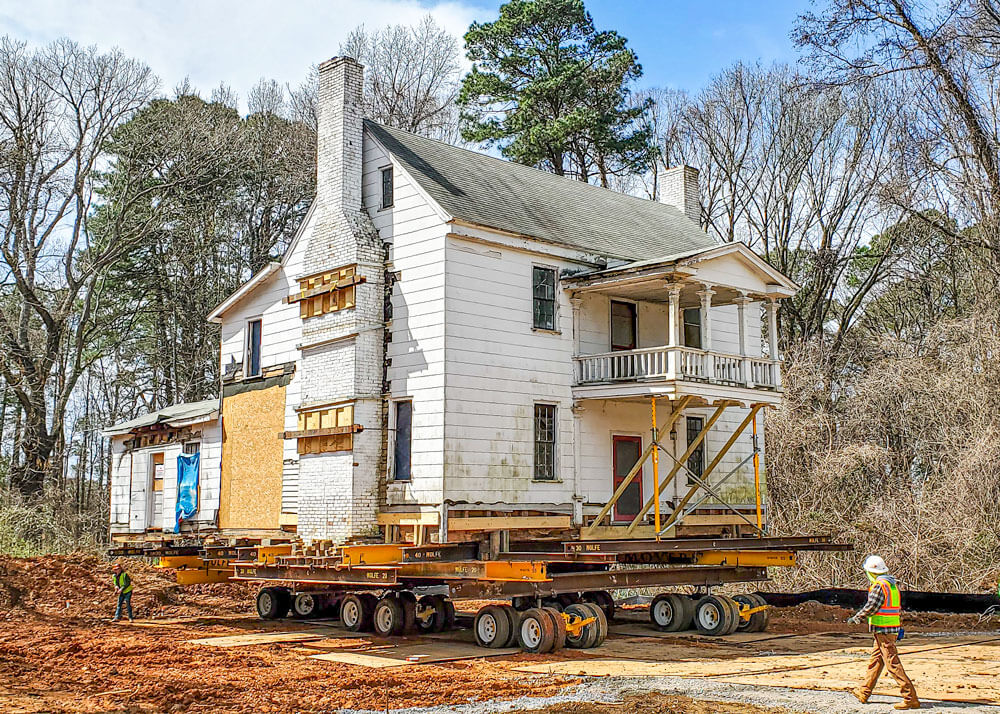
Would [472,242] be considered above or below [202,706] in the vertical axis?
above

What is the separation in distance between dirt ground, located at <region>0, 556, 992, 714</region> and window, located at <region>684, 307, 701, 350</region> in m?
6.53

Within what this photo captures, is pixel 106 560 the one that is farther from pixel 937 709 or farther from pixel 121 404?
pixel 937 709

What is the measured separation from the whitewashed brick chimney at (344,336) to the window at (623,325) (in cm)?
524

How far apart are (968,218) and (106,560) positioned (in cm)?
2689

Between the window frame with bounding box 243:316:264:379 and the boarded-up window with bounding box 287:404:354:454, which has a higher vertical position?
the window frame with bounding box 243:316:264:379

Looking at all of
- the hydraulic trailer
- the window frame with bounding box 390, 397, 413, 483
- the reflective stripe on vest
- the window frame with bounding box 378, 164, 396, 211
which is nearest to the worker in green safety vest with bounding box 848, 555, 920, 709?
the reflective stripe on vest

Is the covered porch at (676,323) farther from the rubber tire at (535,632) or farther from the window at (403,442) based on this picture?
the rubber tire at (535,632)

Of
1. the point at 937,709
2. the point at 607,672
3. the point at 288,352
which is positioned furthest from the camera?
the point at 288,352

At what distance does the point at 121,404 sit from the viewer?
46750mm

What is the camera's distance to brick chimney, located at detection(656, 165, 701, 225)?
31.1m

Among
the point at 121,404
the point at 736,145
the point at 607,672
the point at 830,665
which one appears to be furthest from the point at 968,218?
the point at 121,404

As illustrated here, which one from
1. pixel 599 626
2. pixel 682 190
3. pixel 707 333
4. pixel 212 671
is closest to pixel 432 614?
pixel 599 626

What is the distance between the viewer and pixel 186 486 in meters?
26.7

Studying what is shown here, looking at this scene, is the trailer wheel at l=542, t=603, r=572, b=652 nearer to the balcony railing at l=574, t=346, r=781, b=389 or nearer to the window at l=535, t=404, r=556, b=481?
the window at l=535, t=404, r=556, b=481
